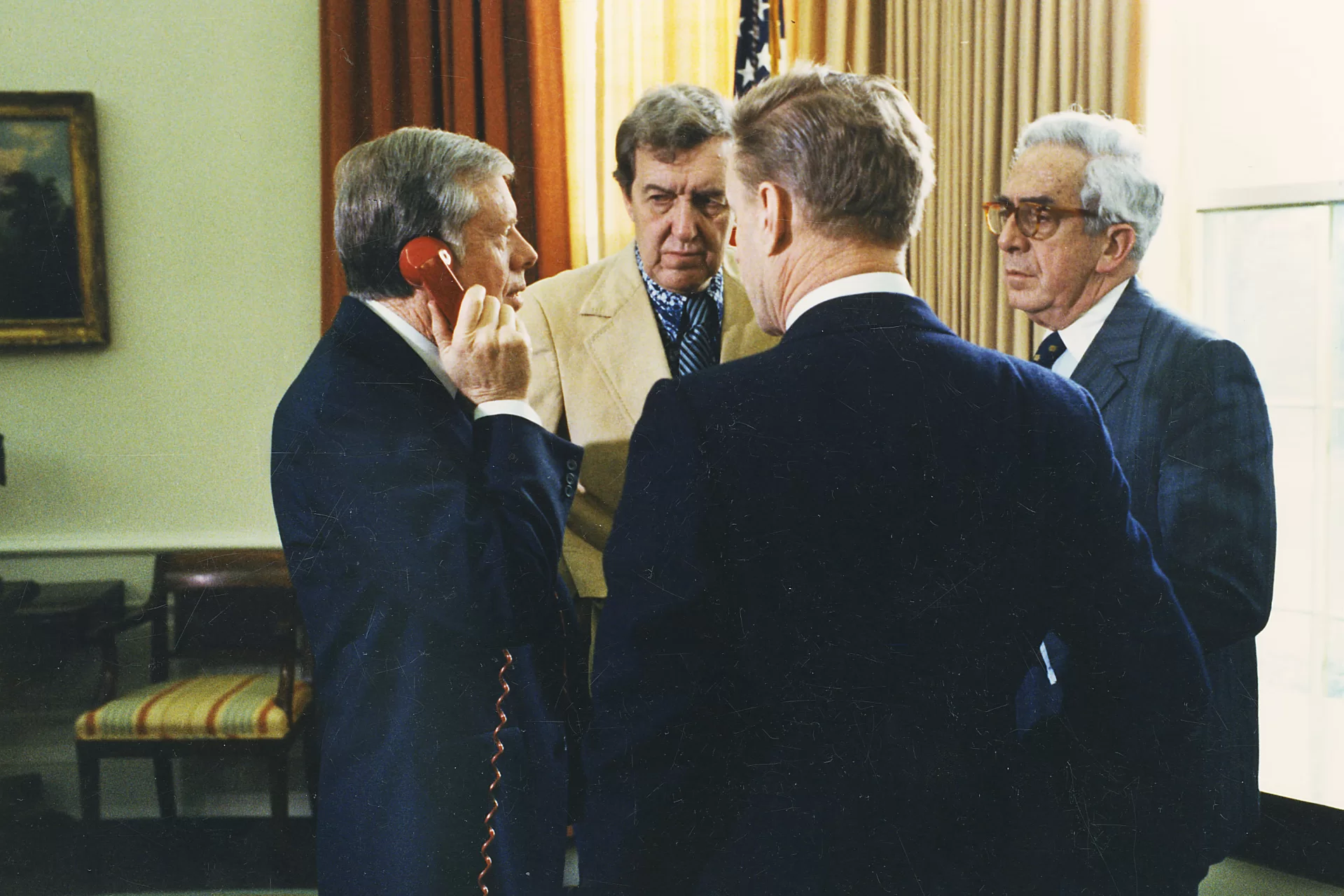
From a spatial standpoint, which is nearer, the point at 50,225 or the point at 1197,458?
the point at 1197,458

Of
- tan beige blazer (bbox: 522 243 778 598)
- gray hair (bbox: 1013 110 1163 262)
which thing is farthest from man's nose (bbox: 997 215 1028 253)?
tan beige blazer (bbox: 522 243 778 598)

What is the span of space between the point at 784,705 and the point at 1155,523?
2.94 ft

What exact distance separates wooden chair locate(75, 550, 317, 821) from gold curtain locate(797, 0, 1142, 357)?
2.00 metres

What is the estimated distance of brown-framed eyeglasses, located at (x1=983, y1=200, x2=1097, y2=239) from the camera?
1703mm

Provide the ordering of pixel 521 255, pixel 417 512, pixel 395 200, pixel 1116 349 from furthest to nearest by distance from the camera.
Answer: pixel 1116 349 < pixel 521 255 < pixel 395 200 < pixel 417 512

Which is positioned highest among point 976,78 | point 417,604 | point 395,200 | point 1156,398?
point 976,78

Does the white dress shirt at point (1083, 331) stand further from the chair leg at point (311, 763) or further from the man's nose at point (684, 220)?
the chair leg at point (311, 763)

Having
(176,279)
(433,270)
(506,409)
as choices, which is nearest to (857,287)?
(506,409)

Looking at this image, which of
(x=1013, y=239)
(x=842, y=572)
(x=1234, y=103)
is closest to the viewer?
(x=842, y=572)

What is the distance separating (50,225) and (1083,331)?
6.38 feet

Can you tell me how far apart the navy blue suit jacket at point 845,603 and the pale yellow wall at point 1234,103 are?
1.66m

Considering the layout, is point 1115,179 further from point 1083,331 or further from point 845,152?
point 845,152

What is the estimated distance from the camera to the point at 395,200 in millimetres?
1321

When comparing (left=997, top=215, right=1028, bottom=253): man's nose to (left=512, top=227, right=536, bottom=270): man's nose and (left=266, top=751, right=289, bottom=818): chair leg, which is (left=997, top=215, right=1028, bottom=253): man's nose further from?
(left=266, top=751, right=289, bottom=818): chair leg
